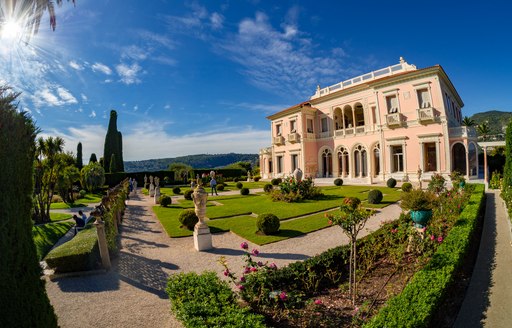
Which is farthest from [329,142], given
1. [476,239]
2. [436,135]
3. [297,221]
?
[476,239]

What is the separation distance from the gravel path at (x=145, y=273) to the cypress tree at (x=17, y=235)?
1.92m

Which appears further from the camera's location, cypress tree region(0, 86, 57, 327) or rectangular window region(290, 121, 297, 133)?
rectangular window region(290, 121, 297, 133)

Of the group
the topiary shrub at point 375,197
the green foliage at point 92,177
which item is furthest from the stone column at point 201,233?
the green foliage at point 92,177

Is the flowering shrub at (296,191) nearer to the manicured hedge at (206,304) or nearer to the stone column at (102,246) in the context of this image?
the stone column at (102,246)

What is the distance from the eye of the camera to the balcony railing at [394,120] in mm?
26078

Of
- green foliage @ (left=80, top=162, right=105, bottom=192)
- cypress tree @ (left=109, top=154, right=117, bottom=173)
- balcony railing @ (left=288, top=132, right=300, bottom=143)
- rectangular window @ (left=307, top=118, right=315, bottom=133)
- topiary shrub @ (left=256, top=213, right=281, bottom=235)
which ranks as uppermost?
rectangular window @ (left=307, top=118, right=315, bottom=133)

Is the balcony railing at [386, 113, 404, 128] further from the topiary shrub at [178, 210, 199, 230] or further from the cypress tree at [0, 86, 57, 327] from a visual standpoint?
the cypress tree at [0, 86, 57, 327]

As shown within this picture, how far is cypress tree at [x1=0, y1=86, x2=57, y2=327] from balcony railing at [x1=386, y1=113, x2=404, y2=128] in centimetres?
2838

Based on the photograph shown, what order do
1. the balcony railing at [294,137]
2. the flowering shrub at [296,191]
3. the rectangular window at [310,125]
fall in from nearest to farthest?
the flowering shrub at [296,191]
the balcony railing at [294,137]
the rectangular window at [310,125]

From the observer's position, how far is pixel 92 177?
34.4 metres

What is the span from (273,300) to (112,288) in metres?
4.15

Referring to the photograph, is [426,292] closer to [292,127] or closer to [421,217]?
[421,217]

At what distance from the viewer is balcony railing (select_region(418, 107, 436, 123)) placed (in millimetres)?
24016

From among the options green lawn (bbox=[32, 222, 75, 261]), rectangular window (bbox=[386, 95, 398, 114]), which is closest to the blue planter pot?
green lawn (bbox=[32, 222, 75, 261])
